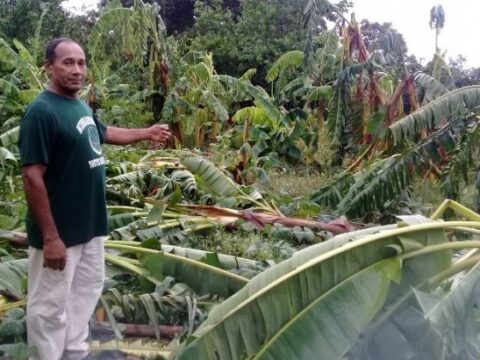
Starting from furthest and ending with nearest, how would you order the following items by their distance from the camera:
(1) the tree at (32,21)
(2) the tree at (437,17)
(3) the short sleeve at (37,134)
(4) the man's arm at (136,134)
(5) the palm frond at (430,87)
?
1. (1) the tree at (32,21)
2. (2) the tree at (437,17)
3. (5) the palm frond at (430,87)
4. (4) the man's arm at (136,134)
5. (3) the short sleeve at (37,134)

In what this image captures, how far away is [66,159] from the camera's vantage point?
9.86 ft

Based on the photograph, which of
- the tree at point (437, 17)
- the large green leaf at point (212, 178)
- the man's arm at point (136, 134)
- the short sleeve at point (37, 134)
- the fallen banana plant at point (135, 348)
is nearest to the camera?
Result: the short sleeve at point (37, 134)

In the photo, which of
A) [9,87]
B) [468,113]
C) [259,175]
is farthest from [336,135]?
[9,87]

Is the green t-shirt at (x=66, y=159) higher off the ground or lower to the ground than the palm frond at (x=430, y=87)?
lower

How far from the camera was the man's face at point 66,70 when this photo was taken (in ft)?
9.84

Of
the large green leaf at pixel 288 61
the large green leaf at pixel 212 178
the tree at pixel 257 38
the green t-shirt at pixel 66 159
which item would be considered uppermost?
the tree at pixel 257 38

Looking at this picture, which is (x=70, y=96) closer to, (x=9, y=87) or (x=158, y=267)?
(x=158, y=267)

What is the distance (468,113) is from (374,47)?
4363 mm

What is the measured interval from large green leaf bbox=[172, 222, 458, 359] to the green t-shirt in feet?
3.18

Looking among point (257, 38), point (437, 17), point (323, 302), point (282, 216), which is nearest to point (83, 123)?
point (323, 302)

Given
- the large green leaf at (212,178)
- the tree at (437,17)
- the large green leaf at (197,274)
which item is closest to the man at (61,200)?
the large green leaf at (197,274)

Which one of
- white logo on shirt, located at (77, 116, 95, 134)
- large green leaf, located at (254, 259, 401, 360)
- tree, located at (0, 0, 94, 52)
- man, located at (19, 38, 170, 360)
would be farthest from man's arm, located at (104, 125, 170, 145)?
tree, located at (0, 0, 94, 52)

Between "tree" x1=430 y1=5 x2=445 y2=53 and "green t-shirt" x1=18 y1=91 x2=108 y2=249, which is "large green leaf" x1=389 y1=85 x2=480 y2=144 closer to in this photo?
"green t-shirt" x1=18 y1=91 x2=108 y2=249

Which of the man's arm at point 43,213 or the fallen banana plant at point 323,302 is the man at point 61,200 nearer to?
the man's arm at point 43,213
